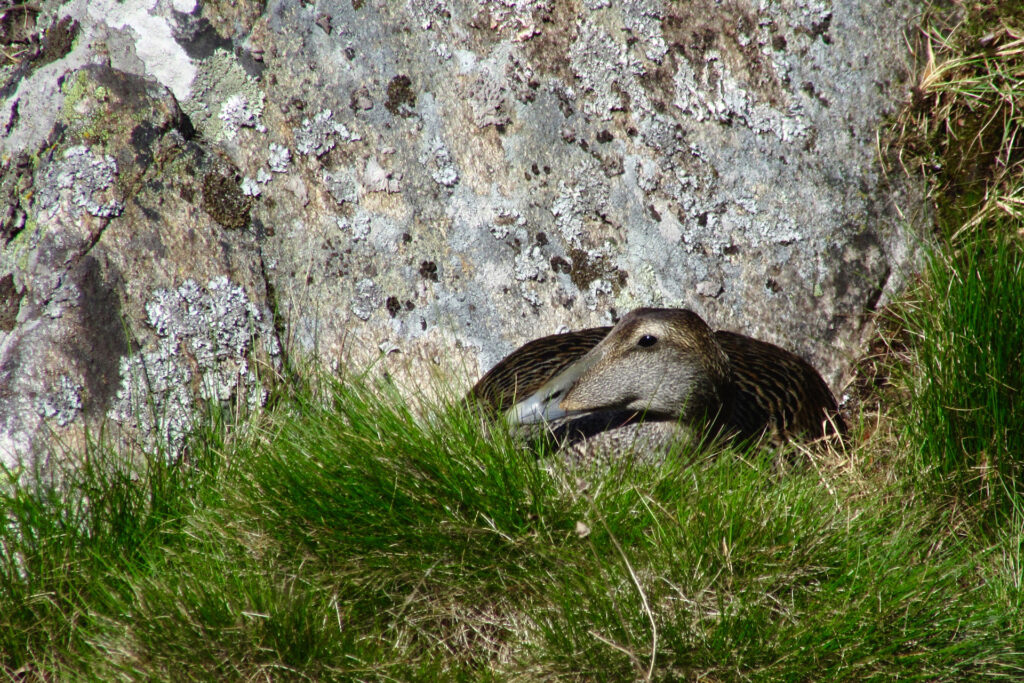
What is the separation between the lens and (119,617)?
8.45 feet

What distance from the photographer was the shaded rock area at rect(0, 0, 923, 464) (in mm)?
3756

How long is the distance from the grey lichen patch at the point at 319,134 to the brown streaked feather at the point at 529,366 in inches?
49.7

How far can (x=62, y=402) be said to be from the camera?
137 inches

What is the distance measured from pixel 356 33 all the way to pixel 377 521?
2481 mm

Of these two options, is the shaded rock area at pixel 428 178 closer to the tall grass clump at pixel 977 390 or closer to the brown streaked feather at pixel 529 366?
the brown streaked feather at pixel 529 366

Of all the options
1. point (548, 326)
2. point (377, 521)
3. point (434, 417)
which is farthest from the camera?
point (548, 326)

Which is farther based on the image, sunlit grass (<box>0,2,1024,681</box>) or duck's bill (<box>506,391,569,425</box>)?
duck's bill (<box>506,391,569,425</box>)

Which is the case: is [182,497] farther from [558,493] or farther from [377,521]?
[558,493]

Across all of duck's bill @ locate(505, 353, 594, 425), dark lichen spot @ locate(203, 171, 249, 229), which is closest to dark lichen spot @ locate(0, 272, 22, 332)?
dark lichen spot @ locate(203, 171, 249, 229)

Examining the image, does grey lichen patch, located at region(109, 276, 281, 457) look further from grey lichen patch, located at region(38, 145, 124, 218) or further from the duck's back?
the duck's back

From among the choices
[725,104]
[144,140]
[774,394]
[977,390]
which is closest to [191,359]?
[144,140]

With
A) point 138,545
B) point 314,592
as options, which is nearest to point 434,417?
point 314,592

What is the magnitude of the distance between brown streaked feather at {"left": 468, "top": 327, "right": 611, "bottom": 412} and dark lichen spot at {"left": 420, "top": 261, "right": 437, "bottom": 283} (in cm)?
49

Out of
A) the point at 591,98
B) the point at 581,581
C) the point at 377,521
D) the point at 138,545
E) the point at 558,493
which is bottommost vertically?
the point at 581,581
